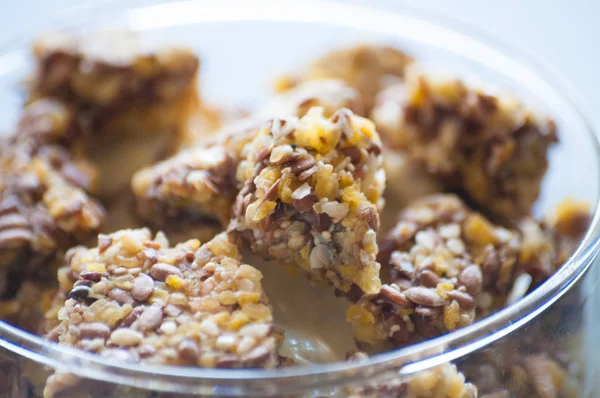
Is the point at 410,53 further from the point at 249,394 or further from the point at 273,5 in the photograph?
the point at 249,394

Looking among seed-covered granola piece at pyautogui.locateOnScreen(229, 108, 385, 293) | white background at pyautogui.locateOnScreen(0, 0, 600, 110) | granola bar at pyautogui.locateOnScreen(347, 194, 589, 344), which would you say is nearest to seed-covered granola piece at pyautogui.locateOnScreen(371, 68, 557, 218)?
granola bar at pyautogui.locateOnScreen(347, 194, 589, 344)

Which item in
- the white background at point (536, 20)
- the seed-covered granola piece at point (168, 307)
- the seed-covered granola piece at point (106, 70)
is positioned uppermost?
the seed-covered granola piece at point (106, 70)

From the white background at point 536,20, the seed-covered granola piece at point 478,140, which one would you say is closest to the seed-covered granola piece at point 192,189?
the seed-covered granola piece at point 478,140

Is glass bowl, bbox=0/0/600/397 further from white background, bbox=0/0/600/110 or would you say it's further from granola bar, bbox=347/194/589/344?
white background, bbox=0/0/600/110

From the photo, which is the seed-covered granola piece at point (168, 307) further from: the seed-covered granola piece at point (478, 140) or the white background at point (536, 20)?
the white background at point (536, 20)

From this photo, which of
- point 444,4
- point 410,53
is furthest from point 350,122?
point 444,4

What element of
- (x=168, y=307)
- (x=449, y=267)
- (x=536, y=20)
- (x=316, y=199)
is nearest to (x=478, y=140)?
(x=449, y=267)

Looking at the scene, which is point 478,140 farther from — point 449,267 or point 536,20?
point 536,20
